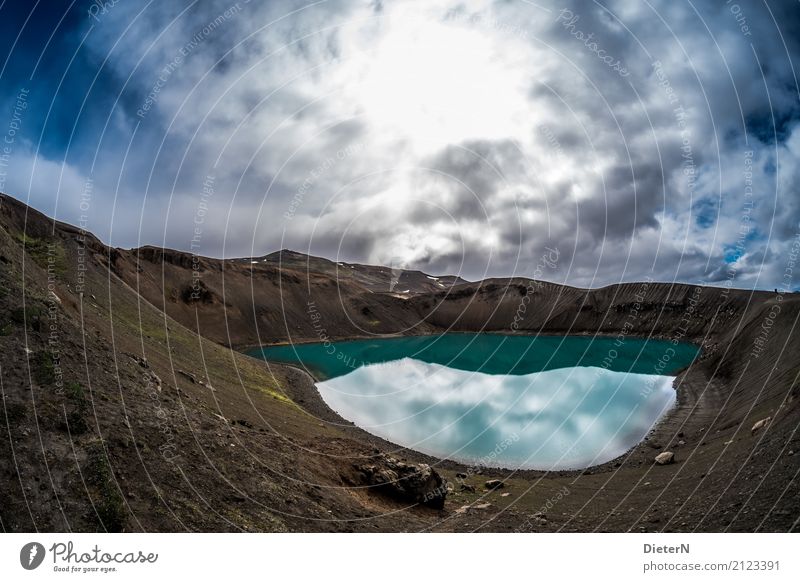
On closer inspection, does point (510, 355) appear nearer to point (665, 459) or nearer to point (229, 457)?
point (665, 459)

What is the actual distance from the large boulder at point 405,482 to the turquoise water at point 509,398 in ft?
31.2

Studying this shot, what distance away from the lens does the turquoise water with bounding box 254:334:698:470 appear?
23516mm

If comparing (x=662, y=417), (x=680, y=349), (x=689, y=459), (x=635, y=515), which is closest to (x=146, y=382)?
(x=635, y=515)

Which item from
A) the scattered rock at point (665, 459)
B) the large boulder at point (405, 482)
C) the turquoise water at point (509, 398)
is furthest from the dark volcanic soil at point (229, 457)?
the turquoise water at point (509, 398)

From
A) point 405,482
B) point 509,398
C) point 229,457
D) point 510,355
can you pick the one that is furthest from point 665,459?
point 510,355

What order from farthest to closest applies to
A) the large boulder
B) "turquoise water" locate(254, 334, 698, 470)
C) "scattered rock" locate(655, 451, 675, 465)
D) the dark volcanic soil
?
"turquoise water" locate(254, 334, 698, 470) → "scattered rock" locate(655, 451, 675, 465) → the large boulder → the dark volcanic soil

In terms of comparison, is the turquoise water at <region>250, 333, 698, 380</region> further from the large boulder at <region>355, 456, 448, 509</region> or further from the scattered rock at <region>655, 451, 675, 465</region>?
the large boulder at <region>355, 456, 448, 509</region>

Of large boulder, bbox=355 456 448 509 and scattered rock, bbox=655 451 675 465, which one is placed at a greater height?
large boulder, bbox=355 456 448 509

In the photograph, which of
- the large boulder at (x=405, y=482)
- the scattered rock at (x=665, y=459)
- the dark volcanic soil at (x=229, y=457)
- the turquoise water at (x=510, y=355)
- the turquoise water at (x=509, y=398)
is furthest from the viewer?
the turquoise water at (x=510, y=355)

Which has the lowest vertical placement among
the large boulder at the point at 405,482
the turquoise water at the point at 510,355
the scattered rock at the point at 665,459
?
the scattered rock at the point at 665,459

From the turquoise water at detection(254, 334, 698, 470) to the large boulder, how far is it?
374 inches

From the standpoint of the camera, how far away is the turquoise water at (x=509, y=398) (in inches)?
926

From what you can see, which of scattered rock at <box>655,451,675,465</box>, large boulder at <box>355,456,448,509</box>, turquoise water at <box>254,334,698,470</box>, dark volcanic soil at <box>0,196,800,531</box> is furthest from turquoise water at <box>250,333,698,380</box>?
large boulder at <box>355,456,448,509</box>

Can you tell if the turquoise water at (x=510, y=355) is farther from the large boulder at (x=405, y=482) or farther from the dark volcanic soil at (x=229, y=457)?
the large boulder at (x=405, y=482)
